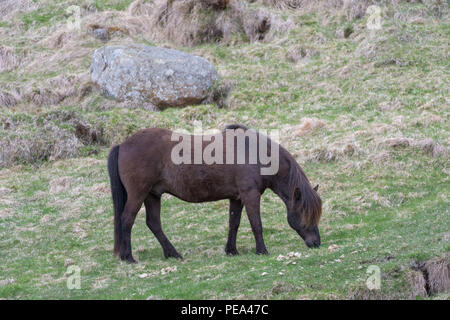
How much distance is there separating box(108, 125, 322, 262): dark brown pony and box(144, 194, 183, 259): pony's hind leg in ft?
0.06

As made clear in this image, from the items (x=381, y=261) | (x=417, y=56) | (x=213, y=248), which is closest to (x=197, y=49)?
(x=417, y=56)

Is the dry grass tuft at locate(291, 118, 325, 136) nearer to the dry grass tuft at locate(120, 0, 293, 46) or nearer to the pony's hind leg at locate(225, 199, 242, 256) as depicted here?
the pony's hind leg at locate(225, 199, 242, 256)

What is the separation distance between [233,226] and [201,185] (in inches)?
36.7

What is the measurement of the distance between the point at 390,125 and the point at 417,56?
195 inches

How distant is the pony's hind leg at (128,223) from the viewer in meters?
10.9

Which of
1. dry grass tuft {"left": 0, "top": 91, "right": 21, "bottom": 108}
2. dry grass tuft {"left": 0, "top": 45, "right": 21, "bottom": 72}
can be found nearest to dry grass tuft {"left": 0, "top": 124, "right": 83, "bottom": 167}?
dry grass tuft {"left": 0, "top": 91, "right": 21, "bottom": 108}

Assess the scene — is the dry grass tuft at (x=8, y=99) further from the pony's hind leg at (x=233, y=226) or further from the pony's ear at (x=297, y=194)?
the pony's ear at (x=297, y=194)

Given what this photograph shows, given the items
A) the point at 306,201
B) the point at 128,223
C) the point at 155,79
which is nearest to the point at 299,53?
the point at 155,79

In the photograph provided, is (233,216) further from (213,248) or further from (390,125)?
(390,125)

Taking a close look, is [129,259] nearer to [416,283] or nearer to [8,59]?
[416,283]

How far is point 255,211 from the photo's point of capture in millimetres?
10672

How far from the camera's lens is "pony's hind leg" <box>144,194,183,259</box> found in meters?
11.2

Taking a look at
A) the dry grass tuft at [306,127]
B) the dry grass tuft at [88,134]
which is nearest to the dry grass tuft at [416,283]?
the dry grass tuft at [306,127]
